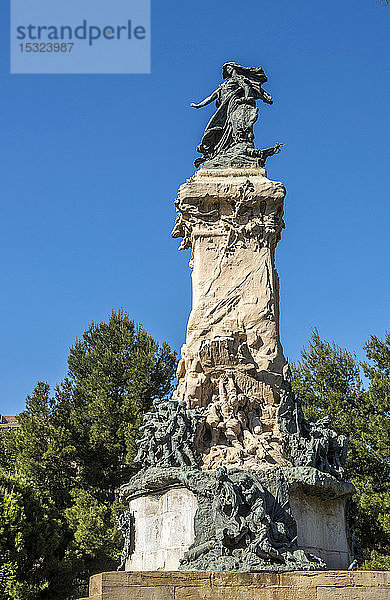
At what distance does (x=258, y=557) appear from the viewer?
31.6 ft

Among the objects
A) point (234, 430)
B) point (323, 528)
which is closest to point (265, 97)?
point (234, 430)

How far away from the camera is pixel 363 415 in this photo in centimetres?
2627

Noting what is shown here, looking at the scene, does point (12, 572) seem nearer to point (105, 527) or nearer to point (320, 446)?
point (105, 527)

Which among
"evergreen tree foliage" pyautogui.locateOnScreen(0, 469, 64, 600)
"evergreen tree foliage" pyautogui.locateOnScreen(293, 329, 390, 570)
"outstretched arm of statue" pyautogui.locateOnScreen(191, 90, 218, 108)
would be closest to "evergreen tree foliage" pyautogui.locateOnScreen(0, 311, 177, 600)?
"evergreen tree foliage" pyautogui.locateOnScreen(0, 469, 64, 600)

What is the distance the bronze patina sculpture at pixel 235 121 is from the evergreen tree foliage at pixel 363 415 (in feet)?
43.8

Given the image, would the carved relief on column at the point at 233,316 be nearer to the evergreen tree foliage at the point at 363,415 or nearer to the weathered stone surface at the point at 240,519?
the weathered stone surface at the point at 240,519

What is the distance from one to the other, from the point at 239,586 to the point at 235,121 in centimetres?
934

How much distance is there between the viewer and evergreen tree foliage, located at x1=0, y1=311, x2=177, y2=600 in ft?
86.0

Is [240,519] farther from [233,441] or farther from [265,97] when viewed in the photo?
[265,97]

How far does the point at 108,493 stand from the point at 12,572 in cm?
654

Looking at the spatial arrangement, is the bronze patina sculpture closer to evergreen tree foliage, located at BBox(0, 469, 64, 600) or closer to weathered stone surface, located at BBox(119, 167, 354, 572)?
weathered stone surface, located at BBox(119, 167, 354, 572)

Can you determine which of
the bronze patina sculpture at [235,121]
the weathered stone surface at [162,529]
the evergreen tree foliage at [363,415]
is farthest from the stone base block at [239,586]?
the evergreen tree foliage at [363,415]

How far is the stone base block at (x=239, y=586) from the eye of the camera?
27.0ft

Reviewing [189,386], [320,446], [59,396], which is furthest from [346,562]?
[59,396]
